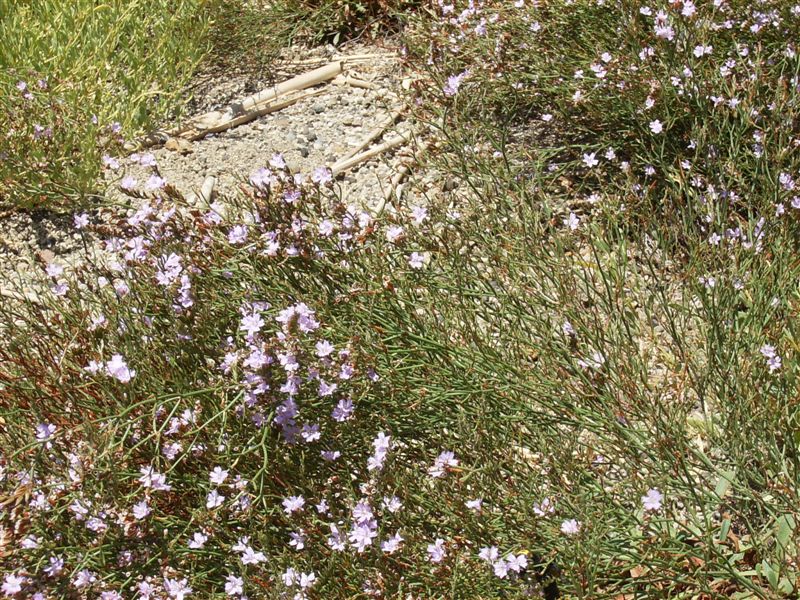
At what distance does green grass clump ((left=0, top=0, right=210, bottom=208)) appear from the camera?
13.0ft

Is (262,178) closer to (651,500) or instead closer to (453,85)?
(453,85)

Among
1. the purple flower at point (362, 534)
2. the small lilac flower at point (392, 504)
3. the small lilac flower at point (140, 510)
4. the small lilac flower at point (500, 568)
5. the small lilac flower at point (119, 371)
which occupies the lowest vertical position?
the small lilac flower at point (500, 568)

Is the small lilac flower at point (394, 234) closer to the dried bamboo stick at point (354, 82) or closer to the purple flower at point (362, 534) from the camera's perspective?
the purple flower at point (362, 534)

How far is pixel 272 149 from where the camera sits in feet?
14.6

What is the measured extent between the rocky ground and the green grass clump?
0.49 ft

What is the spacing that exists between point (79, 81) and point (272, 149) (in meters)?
0.93

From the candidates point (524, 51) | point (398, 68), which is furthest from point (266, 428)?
point (398, 68)

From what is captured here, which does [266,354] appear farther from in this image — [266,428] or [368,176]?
[368,176]

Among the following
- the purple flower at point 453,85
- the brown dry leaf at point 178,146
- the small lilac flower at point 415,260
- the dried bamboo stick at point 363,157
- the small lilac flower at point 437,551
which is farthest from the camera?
the brown dry leaf at point 178,146

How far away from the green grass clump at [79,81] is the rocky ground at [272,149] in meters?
0.15

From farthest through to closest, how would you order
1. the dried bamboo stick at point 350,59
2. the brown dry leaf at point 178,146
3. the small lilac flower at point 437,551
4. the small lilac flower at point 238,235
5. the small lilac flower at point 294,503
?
the dried bamboo stick at point 350,59 < the brown dry leaf at point 178,146 < the small lilac flower at point 238,235 < the small lilac flower at point 294,503 < the small lilac flower at point 437,551

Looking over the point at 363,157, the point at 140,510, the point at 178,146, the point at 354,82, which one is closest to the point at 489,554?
the point at 140,510

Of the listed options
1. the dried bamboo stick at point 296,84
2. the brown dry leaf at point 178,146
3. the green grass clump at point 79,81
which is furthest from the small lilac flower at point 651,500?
the dried bamboo stick at point 296,84

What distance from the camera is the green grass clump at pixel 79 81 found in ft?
13.0
